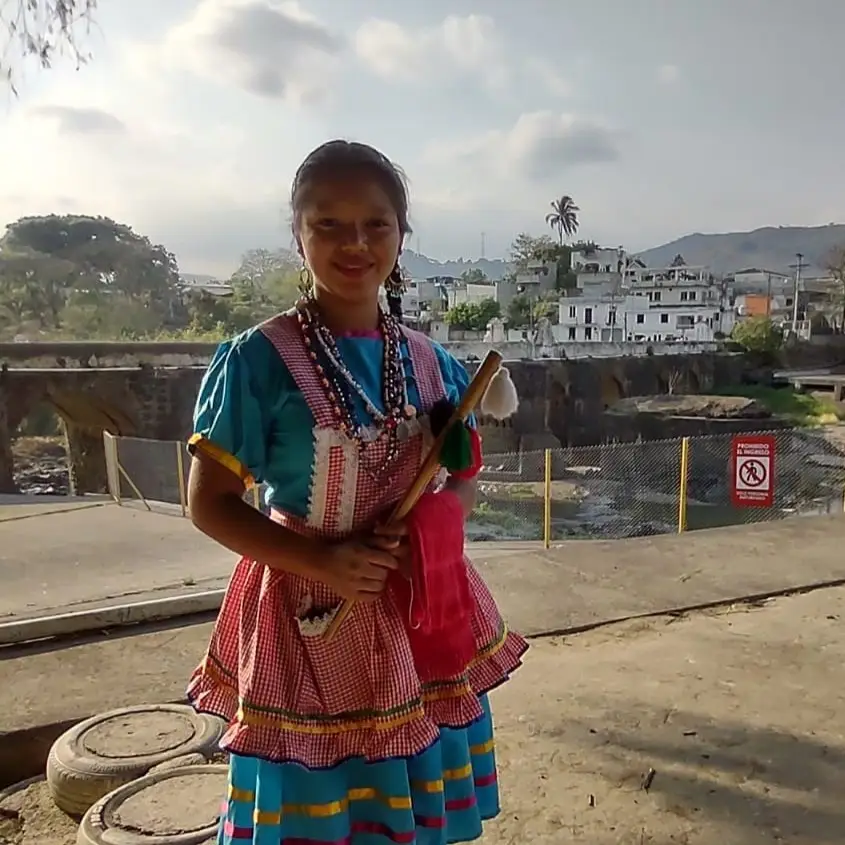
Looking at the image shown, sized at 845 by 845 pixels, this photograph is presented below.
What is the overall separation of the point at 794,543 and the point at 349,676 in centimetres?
309

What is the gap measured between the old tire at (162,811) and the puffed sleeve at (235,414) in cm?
79

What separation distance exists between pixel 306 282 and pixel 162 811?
3.31ft

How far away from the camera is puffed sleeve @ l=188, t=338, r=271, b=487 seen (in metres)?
1.04

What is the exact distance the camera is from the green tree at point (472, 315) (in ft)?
123

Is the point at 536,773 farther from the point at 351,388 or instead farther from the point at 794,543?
the point at 794,543

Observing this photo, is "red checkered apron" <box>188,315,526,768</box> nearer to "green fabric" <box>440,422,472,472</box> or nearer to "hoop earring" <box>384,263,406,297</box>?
"green fabric" <box>440,422,472,472</box>

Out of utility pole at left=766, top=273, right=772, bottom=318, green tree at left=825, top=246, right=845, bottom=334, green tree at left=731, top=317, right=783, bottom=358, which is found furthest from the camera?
utility pole at left=766, top=273, right=772, bottom=318

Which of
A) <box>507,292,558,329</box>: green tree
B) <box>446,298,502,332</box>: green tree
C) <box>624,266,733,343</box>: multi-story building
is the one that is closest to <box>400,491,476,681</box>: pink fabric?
<box>446,298,502,332</box>: green tree

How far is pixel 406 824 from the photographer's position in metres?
1.10

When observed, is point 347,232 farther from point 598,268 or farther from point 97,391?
point 598,268

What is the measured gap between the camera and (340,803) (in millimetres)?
1098

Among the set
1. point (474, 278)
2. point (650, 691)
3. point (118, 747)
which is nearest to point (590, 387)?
point (474, 278)

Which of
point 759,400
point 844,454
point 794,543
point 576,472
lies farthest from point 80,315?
point 794,543

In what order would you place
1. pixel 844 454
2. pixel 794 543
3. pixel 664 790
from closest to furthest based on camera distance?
pixel 664 790 → pixel 794 543 → pixel 844 454
